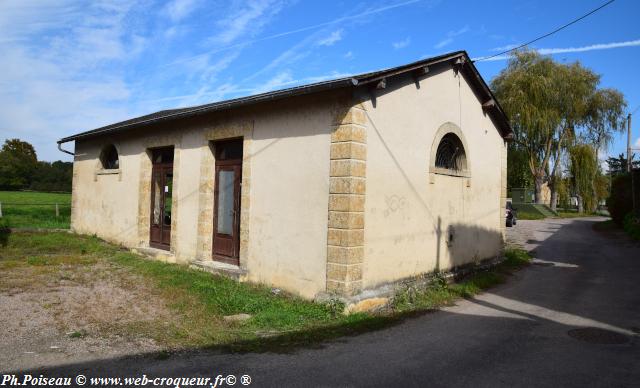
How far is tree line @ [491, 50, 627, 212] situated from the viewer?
26828 millimetres

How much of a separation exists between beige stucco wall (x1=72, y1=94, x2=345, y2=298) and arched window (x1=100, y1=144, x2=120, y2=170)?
2566 mm

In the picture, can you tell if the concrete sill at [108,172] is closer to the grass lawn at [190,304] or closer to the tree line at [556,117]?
the grass lawn at [190,304]

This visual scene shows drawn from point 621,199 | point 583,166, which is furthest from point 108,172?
point 583,166

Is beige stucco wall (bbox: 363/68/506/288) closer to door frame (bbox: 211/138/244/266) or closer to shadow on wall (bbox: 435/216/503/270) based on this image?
shadow on wall (bbox: 435/216/503/270)

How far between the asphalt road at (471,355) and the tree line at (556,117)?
2180 cm

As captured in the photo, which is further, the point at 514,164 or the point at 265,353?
the point at 514,164

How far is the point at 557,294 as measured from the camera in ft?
26.6

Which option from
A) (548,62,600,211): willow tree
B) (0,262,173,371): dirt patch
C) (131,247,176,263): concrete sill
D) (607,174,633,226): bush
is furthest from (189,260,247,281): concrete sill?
(548,62,600,211): willow tree

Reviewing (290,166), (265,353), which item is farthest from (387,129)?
(265,353)

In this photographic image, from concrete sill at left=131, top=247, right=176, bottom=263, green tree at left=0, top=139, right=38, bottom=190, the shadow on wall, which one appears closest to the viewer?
the shadow on wall

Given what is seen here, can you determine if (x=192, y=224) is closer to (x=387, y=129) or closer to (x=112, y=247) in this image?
(x=112, y=247)

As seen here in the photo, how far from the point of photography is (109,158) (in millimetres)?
13047

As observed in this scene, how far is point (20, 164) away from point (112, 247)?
60039 millimetres

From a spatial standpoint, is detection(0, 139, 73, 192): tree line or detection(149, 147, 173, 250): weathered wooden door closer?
detection(149, 147, 173, 250): weathered wooden door
